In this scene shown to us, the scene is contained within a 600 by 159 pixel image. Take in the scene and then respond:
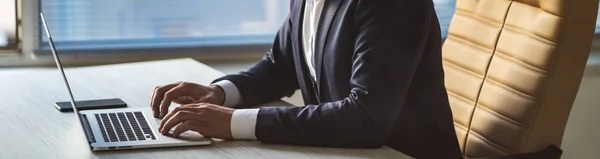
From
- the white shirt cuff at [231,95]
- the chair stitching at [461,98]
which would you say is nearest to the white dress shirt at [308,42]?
the white shirt cuff at [231,95]

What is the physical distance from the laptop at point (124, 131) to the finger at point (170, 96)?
0.09ft

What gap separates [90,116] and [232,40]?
3.43ft

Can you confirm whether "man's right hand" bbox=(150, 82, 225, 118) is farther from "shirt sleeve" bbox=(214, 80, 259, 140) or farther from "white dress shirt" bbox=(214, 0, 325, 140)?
"shirt sleeve" bbox=(214, 80, 259, 140)

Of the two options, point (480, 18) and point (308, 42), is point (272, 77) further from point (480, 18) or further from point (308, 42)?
point (480, 18)

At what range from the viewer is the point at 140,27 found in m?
2.65

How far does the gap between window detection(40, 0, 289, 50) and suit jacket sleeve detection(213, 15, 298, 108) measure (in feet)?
2.08

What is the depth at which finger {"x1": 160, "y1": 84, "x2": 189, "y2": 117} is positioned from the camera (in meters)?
1.77

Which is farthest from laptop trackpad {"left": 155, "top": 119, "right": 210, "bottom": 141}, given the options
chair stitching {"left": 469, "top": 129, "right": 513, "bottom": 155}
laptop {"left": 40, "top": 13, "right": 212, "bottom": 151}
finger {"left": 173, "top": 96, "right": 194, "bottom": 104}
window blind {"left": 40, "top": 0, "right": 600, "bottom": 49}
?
window blind {"left": 40, "top": 0, "right": 600, "bottom": 49}

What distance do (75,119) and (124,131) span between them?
16cm

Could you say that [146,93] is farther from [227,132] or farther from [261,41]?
[261,41]

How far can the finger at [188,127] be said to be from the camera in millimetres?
1583

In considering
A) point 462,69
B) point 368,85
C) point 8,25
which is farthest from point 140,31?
point 368,85

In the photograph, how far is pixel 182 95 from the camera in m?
1.85

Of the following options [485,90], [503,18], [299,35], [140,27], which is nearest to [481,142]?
[485,90]
